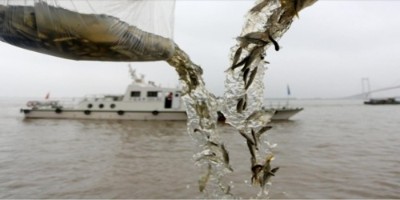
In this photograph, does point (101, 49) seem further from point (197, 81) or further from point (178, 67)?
point (197, 81)

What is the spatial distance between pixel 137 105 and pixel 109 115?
8.09 ft

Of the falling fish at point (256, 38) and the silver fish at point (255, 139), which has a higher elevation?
→ the falling fish at point (256, 38)

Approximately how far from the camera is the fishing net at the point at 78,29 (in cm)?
176

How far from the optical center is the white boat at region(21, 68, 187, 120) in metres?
23.3

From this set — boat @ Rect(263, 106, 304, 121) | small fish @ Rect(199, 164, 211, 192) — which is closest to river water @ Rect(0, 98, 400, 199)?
small fish @ Rect(199, 164, 211, 192)

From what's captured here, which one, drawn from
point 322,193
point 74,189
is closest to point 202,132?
point 322,193

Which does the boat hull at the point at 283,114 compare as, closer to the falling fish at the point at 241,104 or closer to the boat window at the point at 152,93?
the boat window at the point at 152,93

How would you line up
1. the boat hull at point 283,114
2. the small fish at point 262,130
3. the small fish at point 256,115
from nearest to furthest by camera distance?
the small fish at point 262,130 < the small fish at point 256,115 < the boat hull at point 283,114

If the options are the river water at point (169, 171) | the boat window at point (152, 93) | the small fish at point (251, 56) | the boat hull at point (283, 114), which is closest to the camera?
the small fish at point (251, 56)

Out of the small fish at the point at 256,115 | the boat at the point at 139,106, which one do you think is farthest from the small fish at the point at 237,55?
the boat at the point at 139,106

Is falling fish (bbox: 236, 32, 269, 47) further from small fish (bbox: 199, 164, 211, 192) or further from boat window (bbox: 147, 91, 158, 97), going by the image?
boat window (bbox: 147, 91, 158, 97)

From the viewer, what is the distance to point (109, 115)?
24328mm

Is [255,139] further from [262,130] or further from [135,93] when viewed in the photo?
[135,93]

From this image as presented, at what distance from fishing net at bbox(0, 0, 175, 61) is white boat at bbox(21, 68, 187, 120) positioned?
20504 mm
